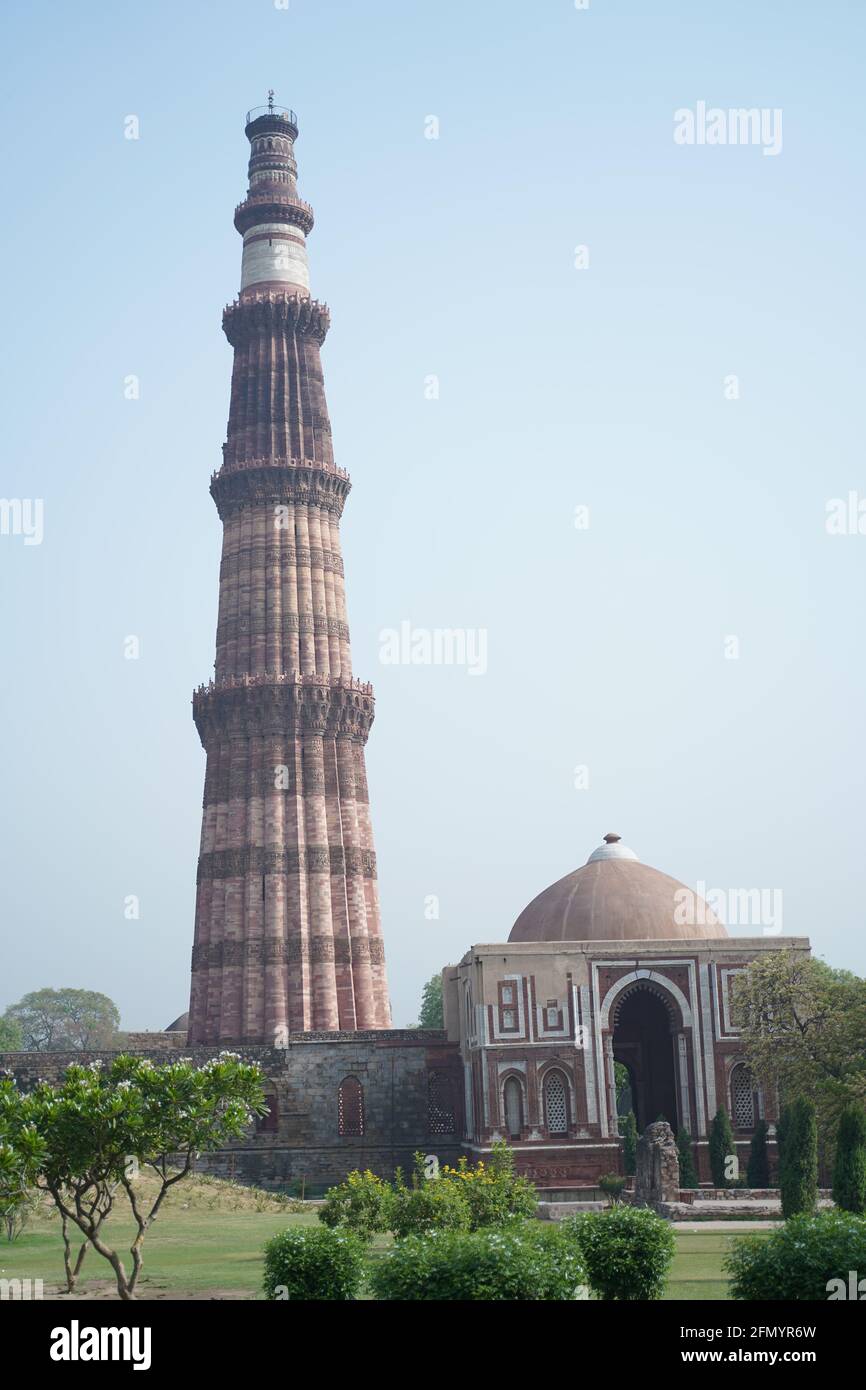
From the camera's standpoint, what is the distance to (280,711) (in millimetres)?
58000

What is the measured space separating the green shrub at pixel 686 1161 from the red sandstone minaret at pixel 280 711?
45.6 ft

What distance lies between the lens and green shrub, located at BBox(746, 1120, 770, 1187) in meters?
45.2

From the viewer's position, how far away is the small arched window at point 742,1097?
154 feet

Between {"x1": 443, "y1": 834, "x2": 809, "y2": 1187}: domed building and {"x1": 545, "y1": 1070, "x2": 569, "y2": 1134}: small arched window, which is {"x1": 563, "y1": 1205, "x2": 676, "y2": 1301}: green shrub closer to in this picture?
{"x1": 443, "y1": 834, "x2": 809, "y2": 1187}: domed building

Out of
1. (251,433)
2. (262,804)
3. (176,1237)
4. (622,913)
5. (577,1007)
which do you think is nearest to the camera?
(176,1237)

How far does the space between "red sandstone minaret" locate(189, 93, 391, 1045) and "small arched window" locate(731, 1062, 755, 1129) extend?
14569mm

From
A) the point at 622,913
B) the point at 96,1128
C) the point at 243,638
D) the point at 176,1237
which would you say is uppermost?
the point at 243,638

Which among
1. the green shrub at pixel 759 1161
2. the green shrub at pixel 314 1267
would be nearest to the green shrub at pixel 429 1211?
the green shrub at pixel 314 1267

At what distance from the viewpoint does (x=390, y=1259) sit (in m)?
17.7

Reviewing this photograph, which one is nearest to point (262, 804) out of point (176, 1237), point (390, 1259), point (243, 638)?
point (243, 638)

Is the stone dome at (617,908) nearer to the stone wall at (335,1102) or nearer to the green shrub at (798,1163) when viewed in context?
the stone wall at (335,1102)
